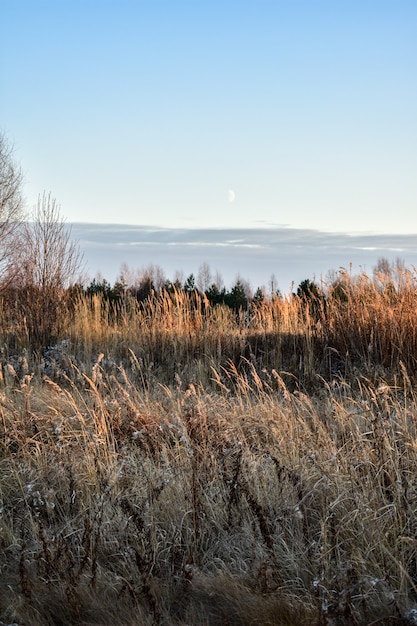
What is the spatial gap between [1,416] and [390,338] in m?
4.82

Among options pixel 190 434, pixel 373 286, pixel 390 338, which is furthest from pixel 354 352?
pixel 190 434

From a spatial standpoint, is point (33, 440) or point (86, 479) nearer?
point (86, 479)

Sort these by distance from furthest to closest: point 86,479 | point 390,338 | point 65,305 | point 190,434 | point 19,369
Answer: point 65,305 < point 19,369 < point 390,338 < point 190,434 < point 86,479

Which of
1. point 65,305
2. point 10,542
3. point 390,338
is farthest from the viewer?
point 65,305

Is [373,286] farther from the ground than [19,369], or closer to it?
farther from the ground

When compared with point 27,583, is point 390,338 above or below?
above

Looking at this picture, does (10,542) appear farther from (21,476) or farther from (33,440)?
(33,440)

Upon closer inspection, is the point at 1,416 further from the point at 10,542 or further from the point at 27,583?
the point at 27,583

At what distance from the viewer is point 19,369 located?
917 cm

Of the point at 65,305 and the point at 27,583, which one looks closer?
the point at 27,583

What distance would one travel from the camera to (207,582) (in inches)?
123

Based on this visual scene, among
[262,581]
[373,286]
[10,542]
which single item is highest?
[373,286]

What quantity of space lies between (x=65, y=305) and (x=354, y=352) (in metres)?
6.04

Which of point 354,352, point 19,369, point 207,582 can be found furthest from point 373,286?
point 207,582
